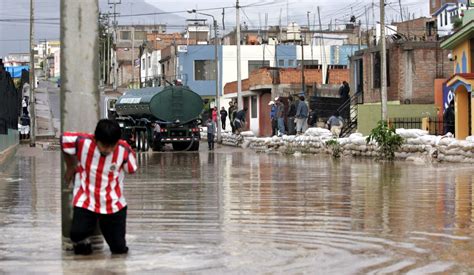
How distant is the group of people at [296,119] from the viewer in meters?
38.2

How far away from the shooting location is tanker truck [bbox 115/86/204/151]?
1558 inches

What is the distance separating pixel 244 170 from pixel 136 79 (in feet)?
247

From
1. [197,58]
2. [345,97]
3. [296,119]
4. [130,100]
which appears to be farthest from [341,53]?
[296,119]

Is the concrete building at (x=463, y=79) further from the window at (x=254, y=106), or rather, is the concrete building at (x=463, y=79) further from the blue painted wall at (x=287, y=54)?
the blue painted wall at (x=287, y=54)

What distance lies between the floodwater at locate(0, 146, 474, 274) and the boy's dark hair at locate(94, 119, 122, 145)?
3.22 feet

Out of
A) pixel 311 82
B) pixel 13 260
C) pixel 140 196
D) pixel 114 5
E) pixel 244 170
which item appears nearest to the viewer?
pixel 13 260

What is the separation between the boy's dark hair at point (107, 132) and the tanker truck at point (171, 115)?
31312mm

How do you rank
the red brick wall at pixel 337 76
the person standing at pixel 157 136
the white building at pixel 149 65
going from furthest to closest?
the white building at pixel 149 65 < the red brick wall at pixel 337 76 < the person standing at pixel 157 136

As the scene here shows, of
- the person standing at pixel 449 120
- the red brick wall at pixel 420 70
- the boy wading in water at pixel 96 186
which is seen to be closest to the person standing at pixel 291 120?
the red brick wall at pixel 420 70

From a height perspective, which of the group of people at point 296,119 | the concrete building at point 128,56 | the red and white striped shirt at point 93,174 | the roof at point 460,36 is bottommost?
the red and white striped shirt at point 93,174

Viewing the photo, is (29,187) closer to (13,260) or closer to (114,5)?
(13,260)

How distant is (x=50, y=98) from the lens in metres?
76.8

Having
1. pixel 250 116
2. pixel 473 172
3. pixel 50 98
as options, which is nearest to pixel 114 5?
pixel 50 98

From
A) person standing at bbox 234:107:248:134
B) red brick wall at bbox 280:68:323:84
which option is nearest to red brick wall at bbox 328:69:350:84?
red brick wall at bbox 280:68:323:84
